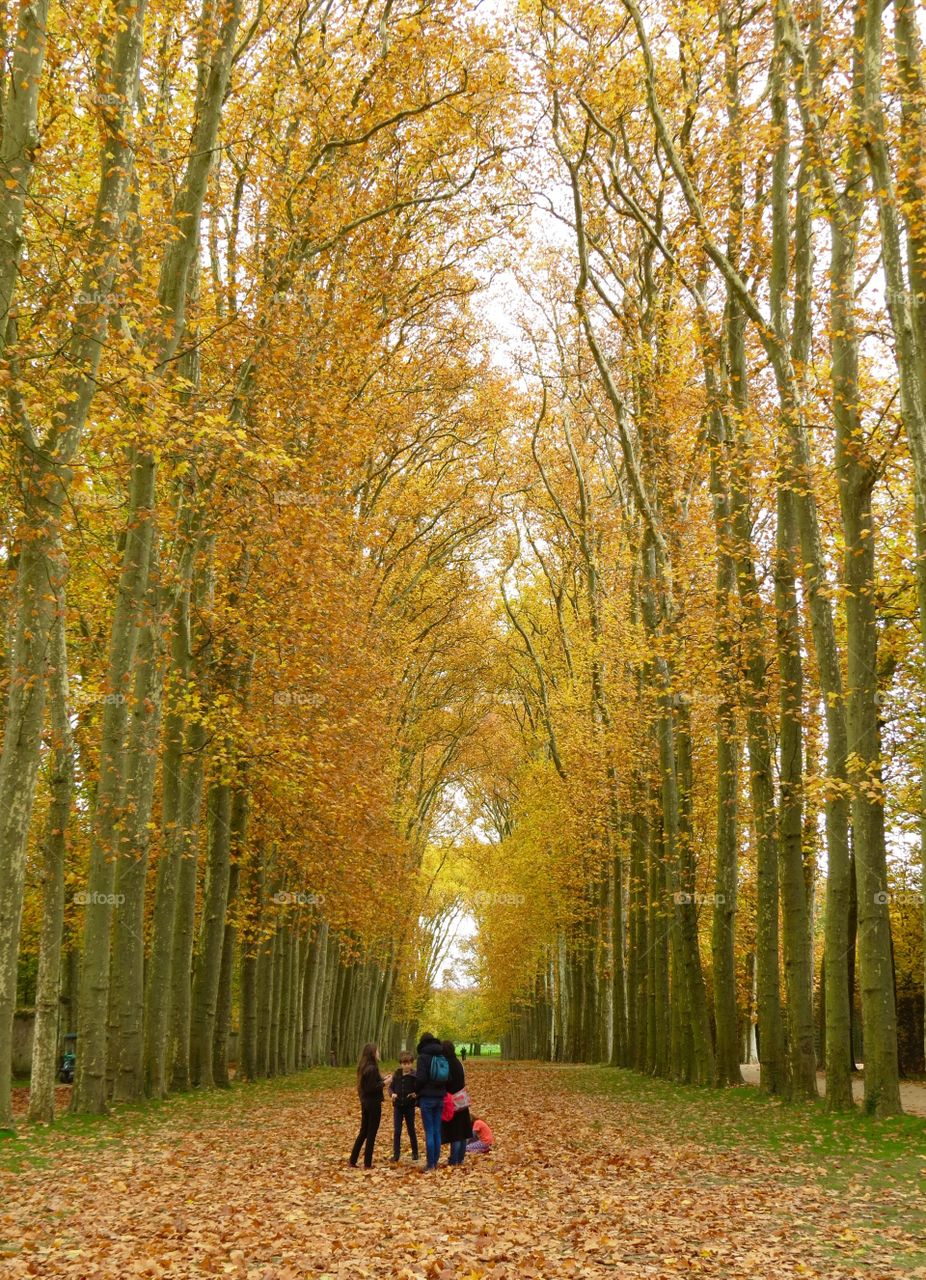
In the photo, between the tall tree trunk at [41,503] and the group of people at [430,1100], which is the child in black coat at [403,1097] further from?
the tall tree trunk at [41,503]

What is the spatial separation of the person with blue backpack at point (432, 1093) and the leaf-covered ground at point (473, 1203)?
316 mm

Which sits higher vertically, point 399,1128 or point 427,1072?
point 427,1072

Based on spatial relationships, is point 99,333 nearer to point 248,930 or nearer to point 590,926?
point 248,930

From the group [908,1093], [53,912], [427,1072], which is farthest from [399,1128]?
[908,1093]

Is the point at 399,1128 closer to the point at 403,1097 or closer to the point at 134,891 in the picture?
the point at 403,1097

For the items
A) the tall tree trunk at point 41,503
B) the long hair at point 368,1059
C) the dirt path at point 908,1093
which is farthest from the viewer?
the dirt path at point 908,1093

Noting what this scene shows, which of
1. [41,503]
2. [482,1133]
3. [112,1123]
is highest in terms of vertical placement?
[41,503]

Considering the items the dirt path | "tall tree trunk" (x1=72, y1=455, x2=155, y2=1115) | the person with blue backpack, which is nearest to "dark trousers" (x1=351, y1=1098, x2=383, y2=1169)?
the person with blue backpack

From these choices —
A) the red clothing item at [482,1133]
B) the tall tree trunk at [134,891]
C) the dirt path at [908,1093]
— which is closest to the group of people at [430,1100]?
the red clothing item at [482,1133]

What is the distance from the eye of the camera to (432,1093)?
11.9 m

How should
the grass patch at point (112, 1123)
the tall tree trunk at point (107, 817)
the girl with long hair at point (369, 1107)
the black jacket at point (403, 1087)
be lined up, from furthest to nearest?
1. the tall tree trunk at point (107, 817)
2. the black jacket at point (403, 1087)
3. the girl with long hair at point (369, 1107)
4. the grass patch at point (112, 1123)

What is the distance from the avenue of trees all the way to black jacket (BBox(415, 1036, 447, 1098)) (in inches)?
183

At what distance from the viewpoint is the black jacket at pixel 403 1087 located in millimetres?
12547

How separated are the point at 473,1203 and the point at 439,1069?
94.6 inches
